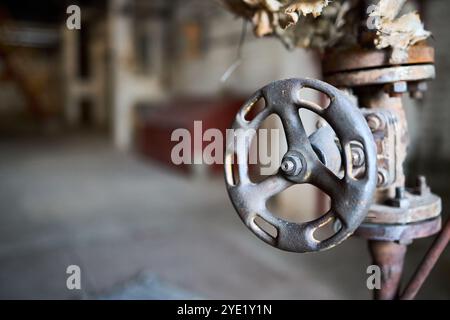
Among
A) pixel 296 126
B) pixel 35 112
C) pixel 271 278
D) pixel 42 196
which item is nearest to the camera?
pixel 296 126

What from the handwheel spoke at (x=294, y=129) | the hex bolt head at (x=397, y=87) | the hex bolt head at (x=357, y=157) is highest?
the hex bolt head at (x=397, y=87)

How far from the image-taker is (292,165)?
0.67 m

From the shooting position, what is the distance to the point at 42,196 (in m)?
3.42

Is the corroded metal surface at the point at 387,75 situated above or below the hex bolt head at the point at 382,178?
above

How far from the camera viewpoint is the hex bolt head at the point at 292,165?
0.68 m

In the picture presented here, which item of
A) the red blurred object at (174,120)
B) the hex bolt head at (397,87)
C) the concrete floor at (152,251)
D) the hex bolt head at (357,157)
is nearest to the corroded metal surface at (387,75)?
the hex bolt head at (397,87)

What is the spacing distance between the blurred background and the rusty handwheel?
41cm

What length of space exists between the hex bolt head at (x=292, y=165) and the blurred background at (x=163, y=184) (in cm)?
47

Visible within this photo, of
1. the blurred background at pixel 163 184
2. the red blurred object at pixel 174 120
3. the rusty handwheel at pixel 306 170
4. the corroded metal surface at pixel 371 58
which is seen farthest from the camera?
the red blurred object at pixel 174 120

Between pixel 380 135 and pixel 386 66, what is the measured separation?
0.14 metres

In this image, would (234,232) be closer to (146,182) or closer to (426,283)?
(426,283)

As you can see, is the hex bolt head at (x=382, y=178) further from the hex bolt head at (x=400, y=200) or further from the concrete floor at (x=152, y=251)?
the concrete floor at (x=152, y=251)

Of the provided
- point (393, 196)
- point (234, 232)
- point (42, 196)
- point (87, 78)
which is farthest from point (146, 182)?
point (87, 78)

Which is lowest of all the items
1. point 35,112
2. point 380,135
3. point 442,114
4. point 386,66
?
point 380,135
